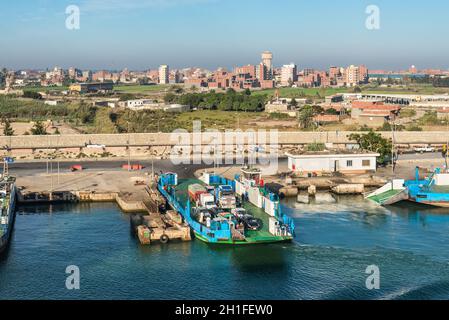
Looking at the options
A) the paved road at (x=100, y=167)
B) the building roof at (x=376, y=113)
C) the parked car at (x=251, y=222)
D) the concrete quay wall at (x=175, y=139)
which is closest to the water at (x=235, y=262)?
the parked car at (x=251, y=222)

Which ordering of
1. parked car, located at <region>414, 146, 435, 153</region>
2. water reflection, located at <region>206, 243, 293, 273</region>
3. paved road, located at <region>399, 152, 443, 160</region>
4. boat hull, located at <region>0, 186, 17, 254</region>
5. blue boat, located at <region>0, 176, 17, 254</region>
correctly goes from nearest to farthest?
A: water reflection, located at <region>206, 243, 293, 273</region>, boat hull, located at <region>0, 186, 17, 254</region>, blue boat, located at <region>0, 176, 17, 254</region>, paved road, located at <region>399, 152, 443, 160</region>, parked car, located at <region>414, 146, 435, 153</region>

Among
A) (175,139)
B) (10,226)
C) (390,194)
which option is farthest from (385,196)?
(175,139)

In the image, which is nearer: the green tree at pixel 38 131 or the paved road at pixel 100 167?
the paved road at pixel 100 167

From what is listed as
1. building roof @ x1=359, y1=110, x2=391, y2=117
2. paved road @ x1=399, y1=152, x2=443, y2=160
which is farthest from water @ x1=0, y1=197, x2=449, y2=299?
building roof @ x1=359, y1=110, x2=391, y2=117

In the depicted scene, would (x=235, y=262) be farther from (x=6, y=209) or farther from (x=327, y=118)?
(x=327, y=118)

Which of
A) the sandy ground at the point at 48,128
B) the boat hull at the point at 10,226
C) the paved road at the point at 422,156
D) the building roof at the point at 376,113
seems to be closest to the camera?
the boat hull at the point at 10,226

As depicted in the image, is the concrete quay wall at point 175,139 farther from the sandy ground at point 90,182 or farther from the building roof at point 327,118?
the building roof at point 327,118

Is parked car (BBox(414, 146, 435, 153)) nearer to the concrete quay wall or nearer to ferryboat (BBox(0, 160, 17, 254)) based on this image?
the concrete quay wall
